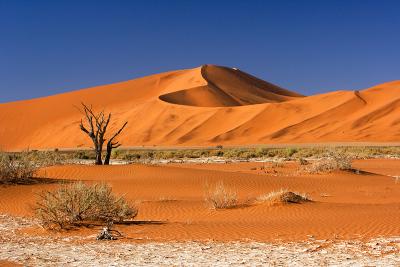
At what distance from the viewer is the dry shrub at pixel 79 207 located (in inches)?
418

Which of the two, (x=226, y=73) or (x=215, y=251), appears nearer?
(x=215, y=251)

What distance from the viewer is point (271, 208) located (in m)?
13.2

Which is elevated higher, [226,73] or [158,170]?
[226,73]

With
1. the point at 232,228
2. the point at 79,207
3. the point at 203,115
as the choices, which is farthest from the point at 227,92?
the point at 232,228

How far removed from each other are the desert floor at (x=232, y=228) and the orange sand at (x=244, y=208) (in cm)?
2

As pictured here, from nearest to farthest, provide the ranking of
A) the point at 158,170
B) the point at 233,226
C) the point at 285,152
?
the point at 233,226 < the point at 158,170 < the point at 285,152

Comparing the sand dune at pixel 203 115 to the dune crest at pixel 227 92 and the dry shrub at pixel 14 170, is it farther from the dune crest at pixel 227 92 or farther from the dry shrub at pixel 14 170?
the dry shrub at pixel 14 170

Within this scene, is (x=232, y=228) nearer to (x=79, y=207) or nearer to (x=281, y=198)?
(x=79, y=207)

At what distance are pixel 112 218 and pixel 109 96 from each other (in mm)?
72869

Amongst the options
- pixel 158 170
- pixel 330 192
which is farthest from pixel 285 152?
pixel 330 192

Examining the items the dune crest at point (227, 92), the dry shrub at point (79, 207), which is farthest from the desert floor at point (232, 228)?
the dune crest at point (227, 92)

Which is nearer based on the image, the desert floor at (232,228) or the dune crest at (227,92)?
the desert floor at (232,228)

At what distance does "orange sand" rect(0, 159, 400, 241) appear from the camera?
10.2 metres

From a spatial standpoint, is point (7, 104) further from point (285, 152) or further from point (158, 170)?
point (158, 170)
